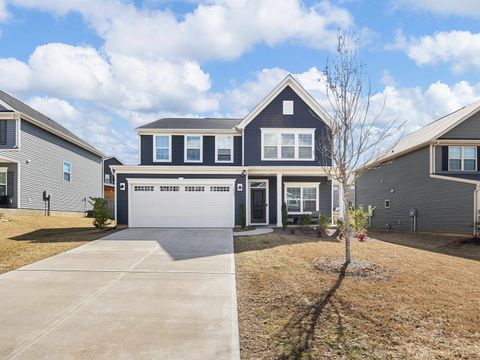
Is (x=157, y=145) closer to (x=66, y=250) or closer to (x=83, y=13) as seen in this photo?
(x=83, y=13)

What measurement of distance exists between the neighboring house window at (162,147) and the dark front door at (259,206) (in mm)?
5366

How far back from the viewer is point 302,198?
19594mm

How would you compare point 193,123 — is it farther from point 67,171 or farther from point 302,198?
point 67,171

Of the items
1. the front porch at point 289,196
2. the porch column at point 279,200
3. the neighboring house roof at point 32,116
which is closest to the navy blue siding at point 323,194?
the front porch at point 289,196

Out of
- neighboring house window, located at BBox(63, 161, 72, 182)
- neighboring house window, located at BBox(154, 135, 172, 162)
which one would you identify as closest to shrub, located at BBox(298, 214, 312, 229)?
neighboring house window, located at BBox(154, 135, 172, 162)

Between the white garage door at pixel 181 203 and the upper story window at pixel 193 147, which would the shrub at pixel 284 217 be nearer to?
the white garage door at pixel 181 203

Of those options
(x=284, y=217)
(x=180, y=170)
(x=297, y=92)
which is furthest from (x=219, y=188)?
(x=297, y=92)

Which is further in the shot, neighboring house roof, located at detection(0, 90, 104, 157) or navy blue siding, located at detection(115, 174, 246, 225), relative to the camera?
neighboring house roof, located at detection(0, 90, 104, 157)

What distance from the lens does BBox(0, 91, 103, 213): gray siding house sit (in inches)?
788

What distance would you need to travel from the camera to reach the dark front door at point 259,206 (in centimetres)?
1961

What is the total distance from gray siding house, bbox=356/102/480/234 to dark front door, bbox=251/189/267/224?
6021 millimetres

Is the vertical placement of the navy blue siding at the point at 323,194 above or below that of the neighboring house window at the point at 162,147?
below

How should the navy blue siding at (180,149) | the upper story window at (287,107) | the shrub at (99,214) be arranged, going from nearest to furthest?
1. the shrub at (99,214)
2. the upper story window at (287,107)
3. the navy blue siding at (180,149)

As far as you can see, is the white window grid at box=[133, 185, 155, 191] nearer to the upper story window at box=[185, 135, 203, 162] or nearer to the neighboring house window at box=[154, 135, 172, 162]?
the neighboring house window at box=[154, 135, 172, 162]
